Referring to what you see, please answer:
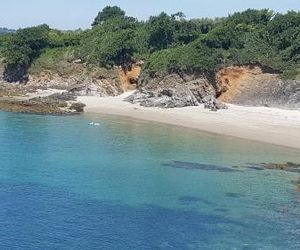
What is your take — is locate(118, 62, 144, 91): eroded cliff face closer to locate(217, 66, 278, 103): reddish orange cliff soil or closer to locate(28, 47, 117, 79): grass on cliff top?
locate(28, 47, 117, 79): grass on cliff top

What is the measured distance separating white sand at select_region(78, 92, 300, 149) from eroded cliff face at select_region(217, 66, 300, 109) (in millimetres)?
1350

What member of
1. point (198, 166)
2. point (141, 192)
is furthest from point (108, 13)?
point (141, 192)

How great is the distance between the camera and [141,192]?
32438 millimetres

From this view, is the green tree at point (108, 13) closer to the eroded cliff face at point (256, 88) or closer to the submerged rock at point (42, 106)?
the submerged rock at point (42, 106)

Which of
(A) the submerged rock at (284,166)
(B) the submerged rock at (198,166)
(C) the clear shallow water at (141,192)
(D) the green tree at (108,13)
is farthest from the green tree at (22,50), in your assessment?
(A) the submerged rock at (284,166)

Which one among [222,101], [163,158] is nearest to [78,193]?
[163,158]

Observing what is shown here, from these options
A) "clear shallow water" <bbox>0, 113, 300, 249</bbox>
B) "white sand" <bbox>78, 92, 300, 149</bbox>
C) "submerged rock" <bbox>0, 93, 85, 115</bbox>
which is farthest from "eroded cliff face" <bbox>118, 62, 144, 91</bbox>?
"clear shallow water" <bbox>0, 113, 300, 249</bbox>

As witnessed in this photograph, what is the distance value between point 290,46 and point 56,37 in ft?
108

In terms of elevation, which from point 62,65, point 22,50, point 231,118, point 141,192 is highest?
point 22,50

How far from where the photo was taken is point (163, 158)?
136 ft

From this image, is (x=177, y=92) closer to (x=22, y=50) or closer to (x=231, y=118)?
(x=231, y=118)

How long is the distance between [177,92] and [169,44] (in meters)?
13.3

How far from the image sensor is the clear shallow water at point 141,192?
83.4 ft

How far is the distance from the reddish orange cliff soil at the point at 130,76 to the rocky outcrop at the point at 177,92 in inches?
203
